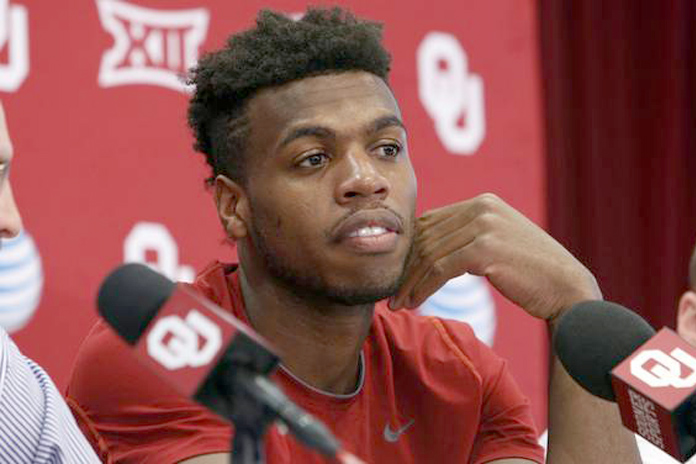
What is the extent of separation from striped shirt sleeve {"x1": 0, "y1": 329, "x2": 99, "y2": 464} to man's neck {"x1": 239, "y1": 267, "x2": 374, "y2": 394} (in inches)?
17.0

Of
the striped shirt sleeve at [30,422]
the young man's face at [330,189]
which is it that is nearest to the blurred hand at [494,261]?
the young man's face at [330,189]

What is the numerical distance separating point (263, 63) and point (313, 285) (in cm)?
34

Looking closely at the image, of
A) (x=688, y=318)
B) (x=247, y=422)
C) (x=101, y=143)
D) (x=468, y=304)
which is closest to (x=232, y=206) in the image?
(x=101, y=143)

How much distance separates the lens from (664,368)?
1.28 m

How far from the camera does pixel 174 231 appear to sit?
264 centimetres

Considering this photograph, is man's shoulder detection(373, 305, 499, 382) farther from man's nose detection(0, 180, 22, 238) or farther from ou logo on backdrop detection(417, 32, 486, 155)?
ou logo on backdrop detection(417, 32, 486, 155)

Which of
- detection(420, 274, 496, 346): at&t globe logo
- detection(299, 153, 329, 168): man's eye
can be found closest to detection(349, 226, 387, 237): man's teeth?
detection(299, 153, 329, 168): man's eye

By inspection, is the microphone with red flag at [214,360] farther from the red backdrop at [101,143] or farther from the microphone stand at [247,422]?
the red backdrop at [101,143]

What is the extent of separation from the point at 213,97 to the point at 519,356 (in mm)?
1665

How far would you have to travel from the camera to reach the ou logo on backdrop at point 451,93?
10.5ft

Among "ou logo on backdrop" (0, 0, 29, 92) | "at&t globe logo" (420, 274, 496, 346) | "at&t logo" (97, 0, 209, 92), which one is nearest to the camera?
"ou logo on backdrop" (0, 0, 29, 92)

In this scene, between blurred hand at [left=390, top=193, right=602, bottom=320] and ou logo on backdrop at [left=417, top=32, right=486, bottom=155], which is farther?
ou logo on backdrop at [left=417, top=32, right=486, bottom=155]

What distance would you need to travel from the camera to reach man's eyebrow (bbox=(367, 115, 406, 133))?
73.4 inches

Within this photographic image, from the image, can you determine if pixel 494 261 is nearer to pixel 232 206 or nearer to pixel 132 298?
pixel 232 206
